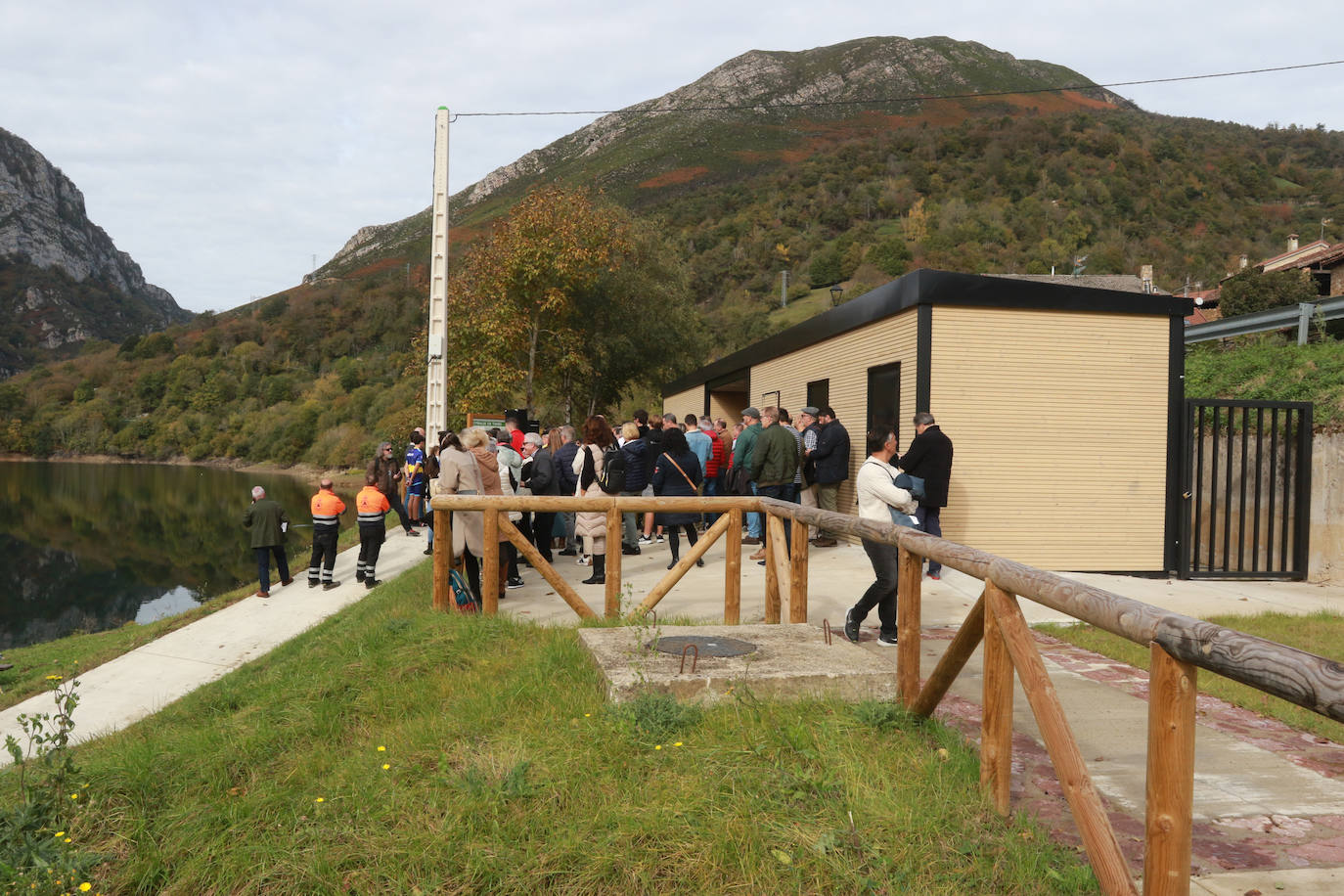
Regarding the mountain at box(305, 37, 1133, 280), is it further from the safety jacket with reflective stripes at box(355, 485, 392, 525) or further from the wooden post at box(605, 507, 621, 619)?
the wooden post at box(605, 507, 621, 619)

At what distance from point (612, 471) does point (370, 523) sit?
5.48m

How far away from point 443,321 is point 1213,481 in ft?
38.4

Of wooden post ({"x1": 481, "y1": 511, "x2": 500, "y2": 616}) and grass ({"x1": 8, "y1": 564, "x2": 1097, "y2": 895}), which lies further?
wooden post ({"x1": 481, "y1": 511, "x2": 500, "y2": 616})

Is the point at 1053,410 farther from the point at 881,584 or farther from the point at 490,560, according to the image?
the point at 490,560

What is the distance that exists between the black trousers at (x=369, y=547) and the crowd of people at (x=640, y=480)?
0.07 ft

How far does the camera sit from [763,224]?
7806cm

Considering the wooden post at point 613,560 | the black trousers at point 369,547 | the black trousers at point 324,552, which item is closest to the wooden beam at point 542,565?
the wooden post at point 613,560

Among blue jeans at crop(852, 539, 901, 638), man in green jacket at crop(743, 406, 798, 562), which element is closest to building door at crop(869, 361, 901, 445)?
man in green jacket at crop(743, 406, 798, 562)

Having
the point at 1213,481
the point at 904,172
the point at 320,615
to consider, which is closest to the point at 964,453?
the point at 1213,481

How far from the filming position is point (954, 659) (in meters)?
3.70

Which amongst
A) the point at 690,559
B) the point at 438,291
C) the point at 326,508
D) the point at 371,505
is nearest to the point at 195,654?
the point at 326,508

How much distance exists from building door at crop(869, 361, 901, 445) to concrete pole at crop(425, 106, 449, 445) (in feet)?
23.3

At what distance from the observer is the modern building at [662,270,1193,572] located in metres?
10.7

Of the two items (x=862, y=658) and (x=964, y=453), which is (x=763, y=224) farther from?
(x=862, y=658)
